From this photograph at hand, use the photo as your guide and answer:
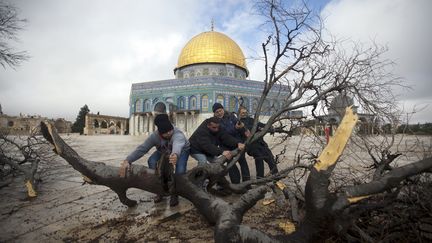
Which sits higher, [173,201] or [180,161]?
[180,161]

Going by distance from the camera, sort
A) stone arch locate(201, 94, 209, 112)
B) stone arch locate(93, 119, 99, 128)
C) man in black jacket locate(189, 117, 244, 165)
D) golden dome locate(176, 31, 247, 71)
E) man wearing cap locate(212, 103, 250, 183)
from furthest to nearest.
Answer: stone arch locate(93, 119, 99, 128)
golden dome locate(176, 31, 247, 71)
stone arch locate(201, 94, 209, 112)
man wearing cap locate(212, 103, 250, 183)
man in black jacket locate(189, 117, 244, 165)

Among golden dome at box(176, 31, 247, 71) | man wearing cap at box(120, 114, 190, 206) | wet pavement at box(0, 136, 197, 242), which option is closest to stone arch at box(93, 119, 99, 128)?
golden dome at box(176, 31, 247, 71)

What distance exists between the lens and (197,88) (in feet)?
111

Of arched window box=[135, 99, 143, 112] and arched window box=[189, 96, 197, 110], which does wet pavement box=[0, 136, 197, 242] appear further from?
arched window box=[135, 99, 143, 112]

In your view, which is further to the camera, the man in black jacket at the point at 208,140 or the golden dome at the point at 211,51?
the golden dome at the point at 211,51

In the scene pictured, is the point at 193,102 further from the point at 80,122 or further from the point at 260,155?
the point at 260,155

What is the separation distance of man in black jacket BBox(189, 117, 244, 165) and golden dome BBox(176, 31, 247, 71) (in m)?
31.9

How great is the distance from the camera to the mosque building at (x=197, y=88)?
33188mm

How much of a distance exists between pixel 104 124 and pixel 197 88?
2066 cm

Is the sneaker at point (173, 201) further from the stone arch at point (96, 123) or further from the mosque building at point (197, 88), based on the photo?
the stone arch at point (96, 123)

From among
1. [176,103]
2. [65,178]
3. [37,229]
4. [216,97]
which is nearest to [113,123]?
[176,103]

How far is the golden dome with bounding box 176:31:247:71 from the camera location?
117 feet

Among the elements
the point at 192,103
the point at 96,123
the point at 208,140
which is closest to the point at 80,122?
the point at 96,123

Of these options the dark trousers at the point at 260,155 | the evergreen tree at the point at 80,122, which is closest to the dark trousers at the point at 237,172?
the dark trousers at the point at 260,155
